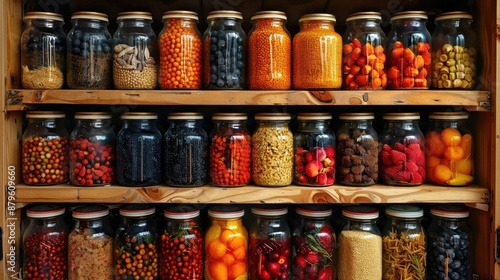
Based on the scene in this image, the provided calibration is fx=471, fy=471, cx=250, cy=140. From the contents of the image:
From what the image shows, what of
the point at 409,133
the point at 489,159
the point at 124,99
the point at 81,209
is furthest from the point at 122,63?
the point at 489,159

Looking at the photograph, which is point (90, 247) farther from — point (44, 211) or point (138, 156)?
point (138, 156)

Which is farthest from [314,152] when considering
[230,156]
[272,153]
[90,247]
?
[90,247]

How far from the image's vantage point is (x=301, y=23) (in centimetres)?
141

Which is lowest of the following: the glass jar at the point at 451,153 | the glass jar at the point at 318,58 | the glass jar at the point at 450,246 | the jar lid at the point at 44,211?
the glass jar at the point at 450,246

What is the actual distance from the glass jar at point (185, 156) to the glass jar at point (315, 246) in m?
0.33

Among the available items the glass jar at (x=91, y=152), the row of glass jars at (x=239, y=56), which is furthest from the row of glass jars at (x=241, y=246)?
the row of glass jars at (x=239, y=56)

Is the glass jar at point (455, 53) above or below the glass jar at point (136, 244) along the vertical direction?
above

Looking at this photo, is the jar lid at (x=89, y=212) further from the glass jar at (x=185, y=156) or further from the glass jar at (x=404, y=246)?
the glass jar at (x=404, y=246)

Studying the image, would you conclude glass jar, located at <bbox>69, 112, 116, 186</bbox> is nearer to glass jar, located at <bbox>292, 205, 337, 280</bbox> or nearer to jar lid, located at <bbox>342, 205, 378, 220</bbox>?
glass jar, located at <bbox>292, 205, 337, 280</bbox>

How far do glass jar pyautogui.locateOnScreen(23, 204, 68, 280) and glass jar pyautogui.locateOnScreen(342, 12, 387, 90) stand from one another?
0.94 metres

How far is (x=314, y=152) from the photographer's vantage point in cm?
138

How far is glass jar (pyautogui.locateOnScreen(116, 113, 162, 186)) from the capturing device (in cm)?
135

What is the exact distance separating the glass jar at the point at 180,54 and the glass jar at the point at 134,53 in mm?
38

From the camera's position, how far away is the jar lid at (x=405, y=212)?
1370mm
